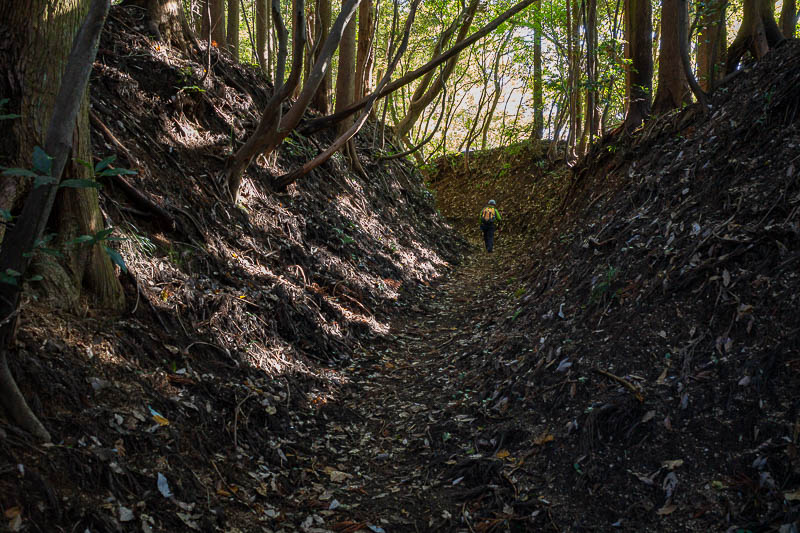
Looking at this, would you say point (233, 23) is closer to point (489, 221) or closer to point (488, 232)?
point (489, 221)

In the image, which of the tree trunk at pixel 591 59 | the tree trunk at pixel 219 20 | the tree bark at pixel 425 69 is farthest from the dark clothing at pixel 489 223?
the tree trunk at pixel 219 20

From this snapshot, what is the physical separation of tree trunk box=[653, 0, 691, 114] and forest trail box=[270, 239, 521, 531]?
508 centimetres

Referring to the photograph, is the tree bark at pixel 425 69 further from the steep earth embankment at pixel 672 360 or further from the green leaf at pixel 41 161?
the green leaf at pixel 41 161

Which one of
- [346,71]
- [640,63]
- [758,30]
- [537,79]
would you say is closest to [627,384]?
[758,30]

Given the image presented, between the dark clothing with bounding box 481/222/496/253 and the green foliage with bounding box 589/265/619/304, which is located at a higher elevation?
the dark clothing with bounding box 481/222/496/253

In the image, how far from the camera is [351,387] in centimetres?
568

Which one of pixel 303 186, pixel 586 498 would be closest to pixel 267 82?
pixel 303 186

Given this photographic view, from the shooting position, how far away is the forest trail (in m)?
3.69

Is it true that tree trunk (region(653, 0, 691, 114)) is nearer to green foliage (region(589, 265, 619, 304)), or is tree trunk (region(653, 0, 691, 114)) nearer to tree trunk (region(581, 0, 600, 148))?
tree trunk (region(581, 0, 600, 148))

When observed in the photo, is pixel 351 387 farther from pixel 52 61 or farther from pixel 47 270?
pixel 52 61

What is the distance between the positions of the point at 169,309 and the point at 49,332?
3.89 feet

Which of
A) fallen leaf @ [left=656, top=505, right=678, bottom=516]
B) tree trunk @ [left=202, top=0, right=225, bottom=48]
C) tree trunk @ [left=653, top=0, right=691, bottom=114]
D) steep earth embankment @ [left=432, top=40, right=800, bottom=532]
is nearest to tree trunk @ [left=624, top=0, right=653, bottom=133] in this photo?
tree trunk @ [left=653, top=0, right=691, bottom=114]

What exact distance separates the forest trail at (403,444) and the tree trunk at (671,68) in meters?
5.08

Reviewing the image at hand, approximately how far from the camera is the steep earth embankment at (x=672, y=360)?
3.08 meters
